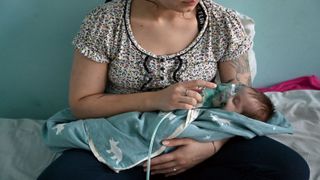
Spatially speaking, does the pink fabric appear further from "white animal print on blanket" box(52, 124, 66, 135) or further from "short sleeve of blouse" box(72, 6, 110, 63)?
"white animal print on blanket" box(52, 124, 66, 135)

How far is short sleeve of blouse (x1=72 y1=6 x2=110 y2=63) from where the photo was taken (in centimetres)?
113

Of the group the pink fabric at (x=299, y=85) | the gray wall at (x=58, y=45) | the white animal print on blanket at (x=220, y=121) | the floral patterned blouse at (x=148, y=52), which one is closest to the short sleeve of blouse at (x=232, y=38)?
the floral patterned blouse at (x=148, y=52)

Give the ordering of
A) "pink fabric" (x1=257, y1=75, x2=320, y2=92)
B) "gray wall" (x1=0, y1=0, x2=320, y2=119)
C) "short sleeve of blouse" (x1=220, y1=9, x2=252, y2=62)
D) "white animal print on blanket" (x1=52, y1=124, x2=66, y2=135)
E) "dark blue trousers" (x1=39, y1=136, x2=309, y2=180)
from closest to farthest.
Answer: "dark blue trousers" (x1=39, y1=136, x2=309, y2=180) < "white animal print on blanket" (x1=52, y1=124, x2=66, y2=135) < "short sleeve of blouse" (x1=220, y1=9, x2=252, y2=62) < "gray wall" (x1=0, y1=0, x2=320, y2=119) < "pink fabric" (x1=257, y1=75, x2=320, y2=92)

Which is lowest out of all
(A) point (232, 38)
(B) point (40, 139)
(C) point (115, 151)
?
(B) point (40, 139)

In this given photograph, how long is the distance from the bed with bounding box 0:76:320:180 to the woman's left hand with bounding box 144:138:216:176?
0.31 m

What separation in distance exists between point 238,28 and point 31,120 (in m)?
0.80

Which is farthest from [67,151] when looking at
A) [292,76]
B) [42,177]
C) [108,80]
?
[292,76]

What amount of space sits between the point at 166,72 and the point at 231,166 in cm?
31

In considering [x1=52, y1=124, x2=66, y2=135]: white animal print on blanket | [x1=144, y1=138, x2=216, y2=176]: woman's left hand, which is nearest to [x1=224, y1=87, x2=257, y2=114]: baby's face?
[x1=144, y1=138, x2=216, y2=176]: woman's left hand

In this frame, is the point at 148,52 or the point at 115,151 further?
the point at 148,52

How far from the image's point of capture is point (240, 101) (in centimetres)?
108

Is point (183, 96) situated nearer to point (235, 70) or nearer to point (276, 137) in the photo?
point (235, 70)

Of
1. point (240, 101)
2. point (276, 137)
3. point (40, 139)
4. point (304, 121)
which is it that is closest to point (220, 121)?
point (240, 101)

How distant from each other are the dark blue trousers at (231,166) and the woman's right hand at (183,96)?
16 centimetres
